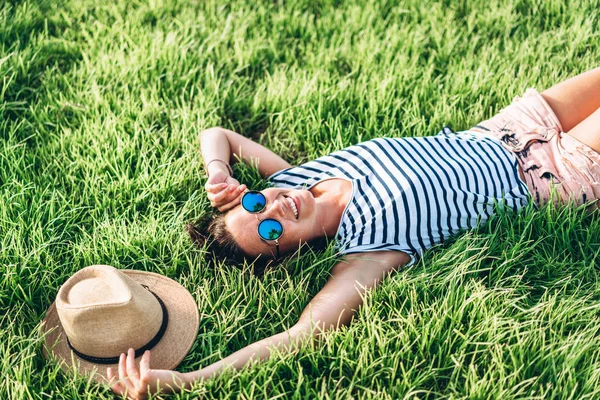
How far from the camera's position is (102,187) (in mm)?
3104

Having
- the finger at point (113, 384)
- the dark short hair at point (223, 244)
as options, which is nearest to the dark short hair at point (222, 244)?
the dark short hair at point (223, 244)

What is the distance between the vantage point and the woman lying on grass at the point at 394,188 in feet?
9.02

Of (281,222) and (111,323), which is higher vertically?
(281,222)

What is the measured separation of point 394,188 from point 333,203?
0.33m

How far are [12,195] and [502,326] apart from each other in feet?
8.32

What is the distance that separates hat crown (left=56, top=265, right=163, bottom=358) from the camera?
2176 millimetres

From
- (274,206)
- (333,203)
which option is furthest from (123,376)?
(333,203)

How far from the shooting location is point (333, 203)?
2.95m

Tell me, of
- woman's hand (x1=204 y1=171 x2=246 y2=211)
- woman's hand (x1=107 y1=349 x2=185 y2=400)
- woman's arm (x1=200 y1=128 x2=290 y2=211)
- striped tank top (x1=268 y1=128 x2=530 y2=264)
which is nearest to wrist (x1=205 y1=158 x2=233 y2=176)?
woman's arm (x1=200 y1=128 x2=290 y2=211)

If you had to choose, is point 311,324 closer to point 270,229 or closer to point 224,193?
point 270,229

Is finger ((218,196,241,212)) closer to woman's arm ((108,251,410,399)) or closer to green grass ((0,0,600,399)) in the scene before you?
green grass ((0,0,600,399))

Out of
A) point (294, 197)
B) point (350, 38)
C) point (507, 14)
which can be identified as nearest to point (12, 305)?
point (294, 197)

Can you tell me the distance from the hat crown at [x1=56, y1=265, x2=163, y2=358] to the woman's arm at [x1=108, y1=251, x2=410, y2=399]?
90mm

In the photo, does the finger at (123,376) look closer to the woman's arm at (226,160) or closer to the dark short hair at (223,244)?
the dark short hair at (223,244)
